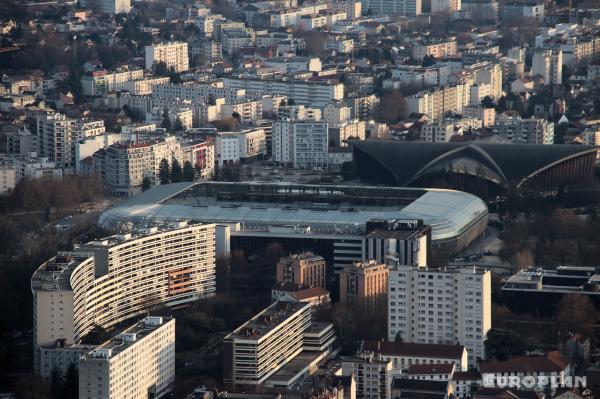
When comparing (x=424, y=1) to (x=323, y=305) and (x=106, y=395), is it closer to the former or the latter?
(x=323, y=305)

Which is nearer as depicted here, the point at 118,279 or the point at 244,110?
the point at 118,279

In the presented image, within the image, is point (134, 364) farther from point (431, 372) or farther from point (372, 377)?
point (431, 372)

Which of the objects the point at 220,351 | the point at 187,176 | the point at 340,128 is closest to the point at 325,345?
the point at 220,351

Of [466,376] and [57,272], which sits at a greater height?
[57,272]

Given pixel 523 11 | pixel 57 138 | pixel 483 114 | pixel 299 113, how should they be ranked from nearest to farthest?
pixel 57 138 < pixel 299 113 < pixel 483 114 < pixel 523 11

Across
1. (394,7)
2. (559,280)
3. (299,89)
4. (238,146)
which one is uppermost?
(394,7)

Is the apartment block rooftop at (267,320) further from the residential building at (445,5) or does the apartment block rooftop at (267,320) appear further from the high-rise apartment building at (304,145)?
the residential building at (445,5)

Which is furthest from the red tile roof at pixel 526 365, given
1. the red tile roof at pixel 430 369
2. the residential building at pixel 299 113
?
the residential building at pixel 299 113

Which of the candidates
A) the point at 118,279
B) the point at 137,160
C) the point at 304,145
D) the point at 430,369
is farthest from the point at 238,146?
the point at 430,369
